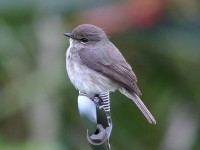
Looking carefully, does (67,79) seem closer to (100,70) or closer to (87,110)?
(100,70)

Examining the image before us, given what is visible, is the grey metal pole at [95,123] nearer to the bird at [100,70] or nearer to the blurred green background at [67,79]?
the bird at [100,70]

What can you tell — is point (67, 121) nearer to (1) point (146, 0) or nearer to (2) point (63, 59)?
(2) point (63, 59)

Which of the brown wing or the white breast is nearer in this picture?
the brown wing

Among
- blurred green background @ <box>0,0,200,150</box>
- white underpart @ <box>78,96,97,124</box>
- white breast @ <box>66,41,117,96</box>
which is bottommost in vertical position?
blurred green background @ <box>0,0,200,150</box>

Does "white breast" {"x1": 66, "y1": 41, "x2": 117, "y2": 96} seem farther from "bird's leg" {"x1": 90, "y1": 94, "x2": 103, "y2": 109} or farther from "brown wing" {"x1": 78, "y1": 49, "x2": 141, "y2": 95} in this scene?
"bird's leg" {"x1": 90, "y1": 94, "x2": 103, "y2": 109}

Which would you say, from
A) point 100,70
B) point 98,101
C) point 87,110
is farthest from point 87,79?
point 87,110

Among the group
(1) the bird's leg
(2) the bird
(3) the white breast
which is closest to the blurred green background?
(2) the bird

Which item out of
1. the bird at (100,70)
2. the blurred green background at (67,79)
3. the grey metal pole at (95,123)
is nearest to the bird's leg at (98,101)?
the grey metal pole at (95,123)

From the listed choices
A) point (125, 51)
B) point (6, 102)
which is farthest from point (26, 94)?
point (125, 51)

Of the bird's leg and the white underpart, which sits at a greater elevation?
the white underpart
